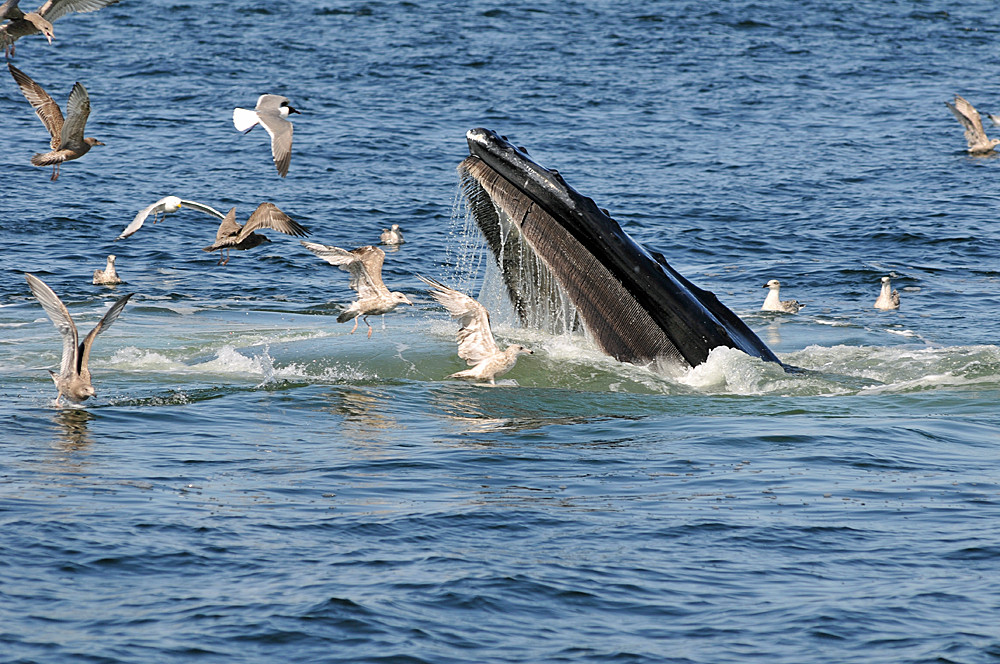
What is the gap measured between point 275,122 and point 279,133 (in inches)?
4.4

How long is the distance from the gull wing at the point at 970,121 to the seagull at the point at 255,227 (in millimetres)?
16977

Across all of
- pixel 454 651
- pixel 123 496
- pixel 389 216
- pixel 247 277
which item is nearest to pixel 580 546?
pixel 454 651

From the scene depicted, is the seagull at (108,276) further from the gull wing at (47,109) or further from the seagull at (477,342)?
the seagull at (477,342)

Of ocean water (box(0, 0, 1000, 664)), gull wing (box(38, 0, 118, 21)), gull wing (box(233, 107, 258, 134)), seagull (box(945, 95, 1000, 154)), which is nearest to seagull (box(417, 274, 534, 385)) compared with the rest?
ocean water (box(0, 0, 1000, 664))

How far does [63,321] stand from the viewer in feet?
32.5

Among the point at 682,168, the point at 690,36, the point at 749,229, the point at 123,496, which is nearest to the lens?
the point at 123,496

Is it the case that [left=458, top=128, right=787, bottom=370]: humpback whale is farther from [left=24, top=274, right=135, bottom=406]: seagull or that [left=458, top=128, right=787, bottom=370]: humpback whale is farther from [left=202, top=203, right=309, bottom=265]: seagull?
[left=24, top=274, right=135, bottom=406]: seagull

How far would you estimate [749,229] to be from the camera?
21750 millimetres

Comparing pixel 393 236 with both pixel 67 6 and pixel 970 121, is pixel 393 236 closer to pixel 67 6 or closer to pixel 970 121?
pixel 67 6

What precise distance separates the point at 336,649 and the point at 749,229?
1701 centimetres

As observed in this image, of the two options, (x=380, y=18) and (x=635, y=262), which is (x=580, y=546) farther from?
(x=380, y=18)

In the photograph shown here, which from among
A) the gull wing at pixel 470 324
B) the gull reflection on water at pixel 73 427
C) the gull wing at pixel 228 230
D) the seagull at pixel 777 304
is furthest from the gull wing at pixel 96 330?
the seagull at pixel 777 304

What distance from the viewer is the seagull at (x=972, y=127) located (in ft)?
86.1

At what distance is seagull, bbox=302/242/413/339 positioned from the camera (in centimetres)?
1077
